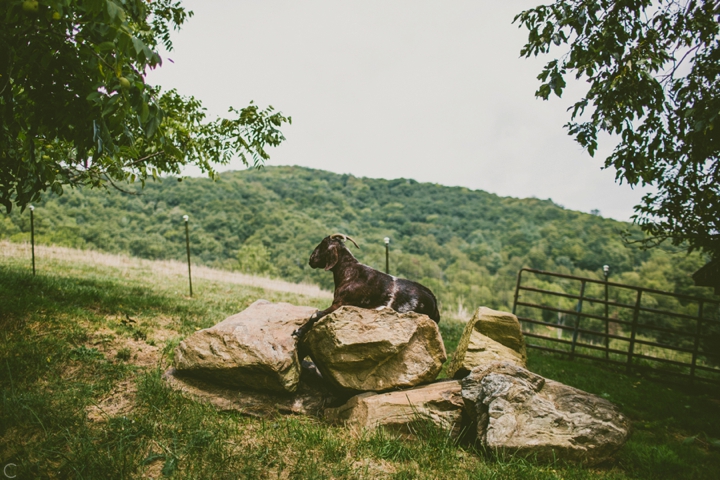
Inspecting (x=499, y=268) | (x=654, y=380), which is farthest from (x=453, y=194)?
(x=654, y=380)

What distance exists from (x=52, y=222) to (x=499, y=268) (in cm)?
4465

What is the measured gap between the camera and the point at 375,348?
4613mm

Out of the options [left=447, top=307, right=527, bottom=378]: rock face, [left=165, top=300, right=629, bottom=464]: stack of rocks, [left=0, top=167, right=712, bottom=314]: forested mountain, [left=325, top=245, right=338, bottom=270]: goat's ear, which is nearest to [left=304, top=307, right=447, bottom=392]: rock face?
[left=165, top=300, right=629, bottom=464]: stack of rocks

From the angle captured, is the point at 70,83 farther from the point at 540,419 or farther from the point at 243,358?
the point at 540,419

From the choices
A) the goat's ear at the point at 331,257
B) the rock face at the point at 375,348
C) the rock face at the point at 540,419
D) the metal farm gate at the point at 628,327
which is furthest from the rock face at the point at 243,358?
the metal farm gate at the point at 628,327

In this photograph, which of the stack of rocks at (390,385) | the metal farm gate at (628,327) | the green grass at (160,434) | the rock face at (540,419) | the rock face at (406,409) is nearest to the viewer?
the green grass at (160,434)

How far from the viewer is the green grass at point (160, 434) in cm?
330

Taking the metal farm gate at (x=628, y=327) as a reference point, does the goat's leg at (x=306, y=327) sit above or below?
above

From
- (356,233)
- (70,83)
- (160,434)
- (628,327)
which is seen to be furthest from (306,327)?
(356,233)

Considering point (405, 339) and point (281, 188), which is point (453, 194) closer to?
point (281, 188)

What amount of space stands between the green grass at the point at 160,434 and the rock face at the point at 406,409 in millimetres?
141

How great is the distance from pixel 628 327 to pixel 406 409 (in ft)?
91.1

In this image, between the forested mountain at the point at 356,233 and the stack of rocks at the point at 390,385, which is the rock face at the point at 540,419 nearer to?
the stack of rocks at the point at 390,385

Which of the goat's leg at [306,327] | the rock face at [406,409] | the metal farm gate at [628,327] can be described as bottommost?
the metal farm gate at [628,327]
